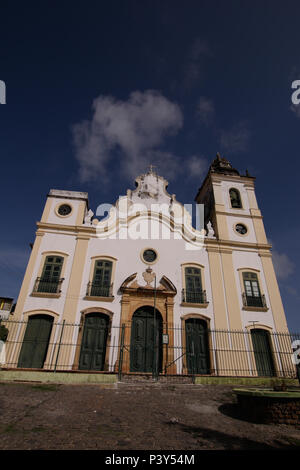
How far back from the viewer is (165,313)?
14.4 meters

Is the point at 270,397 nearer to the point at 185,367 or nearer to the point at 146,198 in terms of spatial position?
the point at 185,367

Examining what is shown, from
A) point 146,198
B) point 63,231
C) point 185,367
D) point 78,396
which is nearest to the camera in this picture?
point 78,396

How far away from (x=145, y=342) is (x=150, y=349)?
420 millimetres

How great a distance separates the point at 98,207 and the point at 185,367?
428 inches

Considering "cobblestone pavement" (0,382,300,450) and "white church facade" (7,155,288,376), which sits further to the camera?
"white church facade" (7,155,288,376)

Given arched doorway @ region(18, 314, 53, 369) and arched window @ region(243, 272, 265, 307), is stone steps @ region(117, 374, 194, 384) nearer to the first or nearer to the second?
arched doorway @ region(18, 314, 53, 369)

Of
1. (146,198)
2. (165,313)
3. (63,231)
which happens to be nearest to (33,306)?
(63,231)

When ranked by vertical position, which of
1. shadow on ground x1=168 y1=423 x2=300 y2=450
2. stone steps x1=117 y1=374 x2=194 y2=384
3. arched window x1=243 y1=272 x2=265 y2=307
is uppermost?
arched window x1=243 y1=272 x2=265 y2=307

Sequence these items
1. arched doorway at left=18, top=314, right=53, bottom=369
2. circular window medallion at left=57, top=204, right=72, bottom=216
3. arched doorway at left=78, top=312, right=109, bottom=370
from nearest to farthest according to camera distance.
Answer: arched doorway at left=18, top=314, right=53, bottom=369 → arched doorway at left=78, top=312, right=109, bottom=370 → circular window medallion at left=57, top=204, right=72, bottom=216

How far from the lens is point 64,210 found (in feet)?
55.7

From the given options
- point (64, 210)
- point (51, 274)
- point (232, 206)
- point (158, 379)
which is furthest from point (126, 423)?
point (232, 206)

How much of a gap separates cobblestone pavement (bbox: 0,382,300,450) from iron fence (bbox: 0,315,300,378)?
4.62 meters

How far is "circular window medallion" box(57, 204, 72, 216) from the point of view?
1686 centimetres

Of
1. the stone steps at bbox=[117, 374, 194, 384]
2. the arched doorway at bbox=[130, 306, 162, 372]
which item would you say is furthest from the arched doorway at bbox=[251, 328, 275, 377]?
the arched doorway at bbox=[130, 306, 162, 372]
